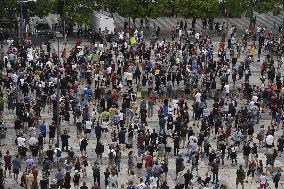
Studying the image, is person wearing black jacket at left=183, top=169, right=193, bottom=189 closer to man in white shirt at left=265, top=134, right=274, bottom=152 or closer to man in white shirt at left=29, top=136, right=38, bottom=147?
man in white shirt at left=265, top=134, right=274, bottom=152

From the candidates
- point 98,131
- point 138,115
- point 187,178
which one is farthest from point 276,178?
point 138,115

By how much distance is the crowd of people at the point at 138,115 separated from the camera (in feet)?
120

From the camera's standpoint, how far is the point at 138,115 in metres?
46.4

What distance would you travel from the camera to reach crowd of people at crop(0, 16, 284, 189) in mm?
36438

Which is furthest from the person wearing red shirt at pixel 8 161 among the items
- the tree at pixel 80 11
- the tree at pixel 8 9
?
the tree at pixel 8 9

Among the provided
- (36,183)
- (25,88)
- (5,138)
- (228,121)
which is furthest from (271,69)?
(36,183)

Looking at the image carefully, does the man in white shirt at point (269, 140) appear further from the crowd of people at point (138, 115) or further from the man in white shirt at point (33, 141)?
the man in white shirt at point (33, 141)

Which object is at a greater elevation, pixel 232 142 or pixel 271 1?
pixel 271 1

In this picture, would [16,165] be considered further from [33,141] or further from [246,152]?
[246,152]

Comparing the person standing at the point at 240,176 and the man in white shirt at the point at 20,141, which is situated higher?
the man in white shirt at the point at 20,141

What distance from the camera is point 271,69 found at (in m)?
55.4

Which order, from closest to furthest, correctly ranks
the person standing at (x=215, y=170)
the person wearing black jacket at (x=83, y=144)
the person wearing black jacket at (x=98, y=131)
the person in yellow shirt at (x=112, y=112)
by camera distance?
the person standing at (x=215, y=170) → the person wearing black jacket at (x=83, y=144) → the person wearing black jacket at (x=98, y=131) → the person in yellow shirt at (x=112, y=112)

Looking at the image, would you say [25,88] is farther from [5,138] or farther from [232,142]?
[232,142]

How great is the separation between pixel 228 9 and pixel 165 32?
6.58 meters
